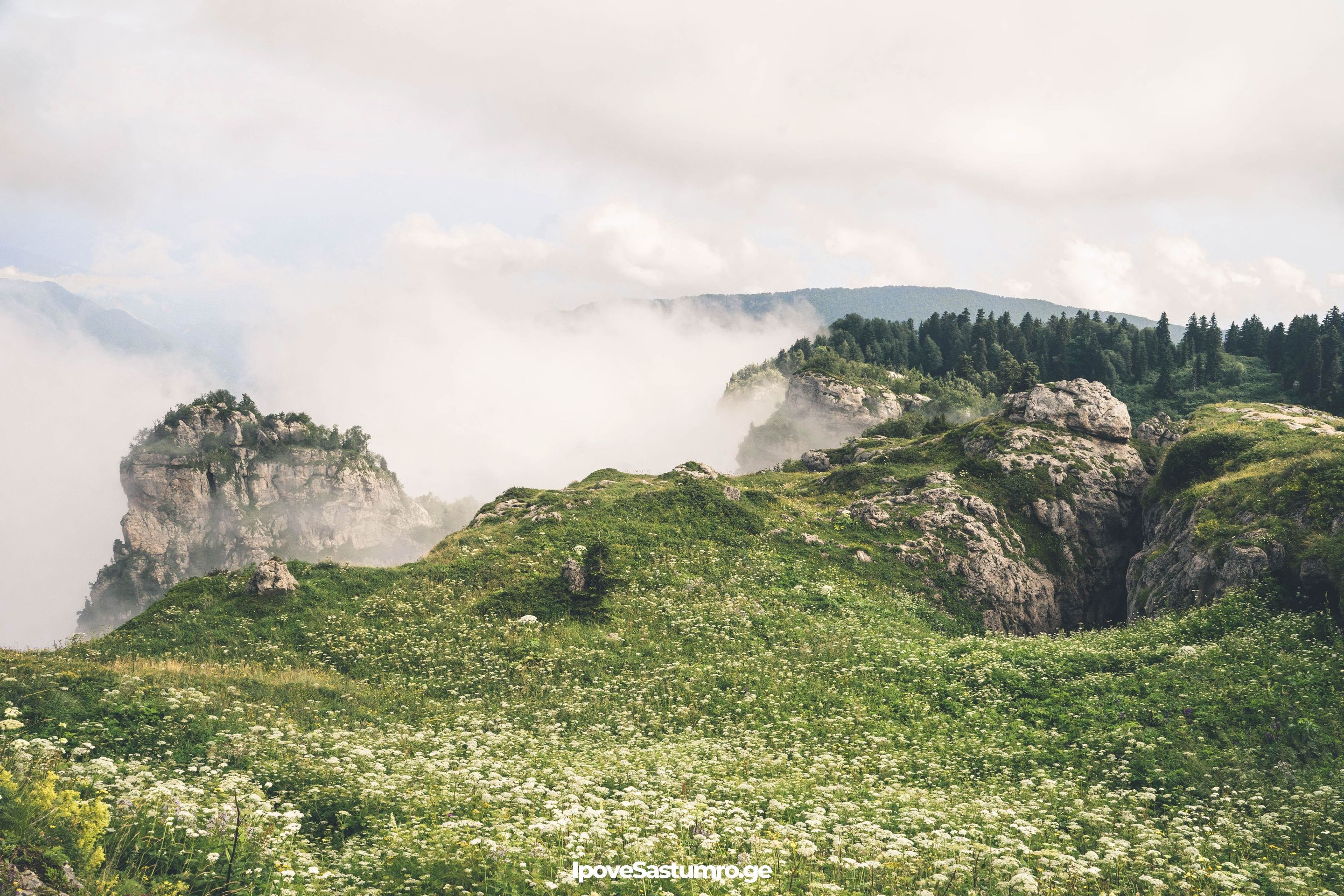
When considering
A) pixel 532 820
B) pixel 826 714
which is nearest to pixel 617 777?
pixel 532 820

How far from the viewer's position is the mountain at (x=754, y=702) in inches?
472

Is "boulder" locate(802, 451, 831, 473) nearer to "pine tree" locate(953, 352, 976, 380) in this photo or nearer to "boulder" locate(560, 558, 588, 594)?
"boulder" locate(560, 558, 588, 594)

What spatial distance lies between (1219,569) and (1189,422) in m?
32.4

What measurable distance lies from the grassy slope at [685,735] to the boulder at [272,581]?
0.56m

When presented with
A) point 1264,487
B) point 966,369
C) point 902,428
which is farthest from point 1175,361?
point 1264,487

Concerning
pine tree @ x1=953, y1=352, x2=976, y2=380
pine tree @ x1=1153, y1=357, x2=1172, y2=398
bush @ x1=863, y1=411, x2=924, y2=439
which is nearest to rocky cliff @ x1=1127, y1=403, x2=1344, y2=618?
bush @ x1=863, y1=411, x2=924, y2=439

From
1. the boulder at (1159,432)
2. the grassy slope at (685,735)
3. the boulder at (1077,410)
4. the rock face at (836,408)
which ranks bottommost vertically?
the grassy slope at (685,735)

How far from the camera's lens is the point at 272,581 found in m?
35.5

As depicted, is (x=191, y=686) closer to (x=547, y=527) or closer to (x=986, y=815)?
(x=986, y=815)

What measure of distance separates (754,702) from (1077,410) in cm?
4881

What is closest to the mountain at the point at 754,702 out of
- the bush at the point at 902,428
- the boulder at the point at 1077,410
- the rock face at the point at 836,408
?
the boulder at the point at 1077,410

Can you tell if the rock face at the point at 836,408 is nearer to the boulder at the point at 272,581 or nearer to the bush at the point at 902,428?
the bush at the point at 902,428

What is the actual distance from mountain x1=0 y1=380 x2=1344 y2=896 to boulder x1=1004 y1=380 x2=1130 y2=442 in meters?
6.57

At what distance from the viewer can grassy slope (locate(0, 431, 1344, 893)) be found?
→ 12156mm
